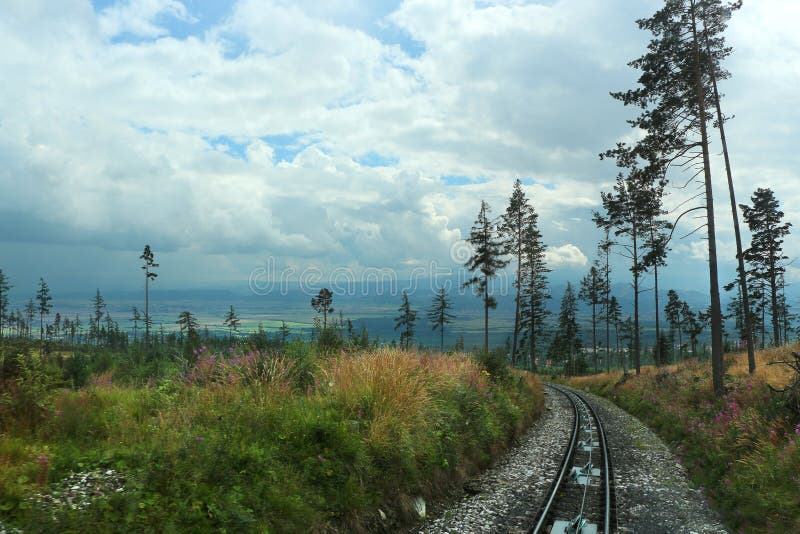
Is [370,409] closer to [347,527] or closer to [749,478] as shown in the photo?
[347,527]

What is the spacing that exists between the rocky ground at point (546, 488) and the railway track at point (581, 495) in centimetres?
21

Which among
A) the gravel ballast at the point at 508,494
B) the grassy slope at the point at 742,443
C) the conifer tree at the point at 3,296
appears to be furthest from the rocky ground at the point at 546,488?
the conifer tree at the point at 3,296

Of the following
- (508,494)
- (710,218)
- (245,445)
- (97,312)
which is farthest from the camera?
(97,312)

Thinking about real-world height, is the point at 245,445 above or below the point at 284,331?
below

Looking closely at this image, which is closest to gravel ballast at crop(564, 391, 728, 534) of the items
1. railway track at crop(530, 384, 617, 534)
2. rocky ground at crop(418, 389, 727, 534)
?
rocky ground at crop(418, 389, 727, 534)

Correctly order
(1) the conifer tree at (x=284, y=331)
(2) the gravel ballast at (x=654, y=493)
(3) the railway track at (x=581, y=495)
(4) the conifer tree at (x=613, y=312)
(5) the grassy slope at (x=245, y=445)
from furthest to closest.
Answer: (4) the conifer tree at (x=613, y=312) < (1) the conifer tree at (x=284, y=331) < (2) the gravel ballast at (x=654, y=493) < (3) the railway track at (x=581, y=495) < (5) the grassy slope at (x=245, y=445)

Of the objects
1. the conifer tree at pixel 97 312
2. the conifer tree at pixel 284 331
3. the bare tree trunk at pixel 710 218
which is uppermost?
the bare tree trunk at pixel 710 218

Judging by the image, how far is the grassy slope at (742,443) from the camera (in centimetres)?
668

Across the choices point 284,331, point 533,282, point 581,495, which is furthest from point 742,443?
point 533,282

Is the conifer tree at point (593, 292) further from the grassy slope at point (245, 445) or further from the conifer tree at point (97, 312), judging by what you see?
the conifer tree at point (97, 312)

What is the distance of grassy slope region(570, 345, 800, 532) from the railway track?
1.96 m

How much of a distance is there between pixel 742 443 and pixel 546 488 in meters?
4.70

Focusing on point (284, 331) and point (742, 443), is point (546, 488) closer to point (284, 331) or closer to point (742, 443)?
point (742, 443)

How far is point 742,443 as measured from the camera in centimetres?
911
